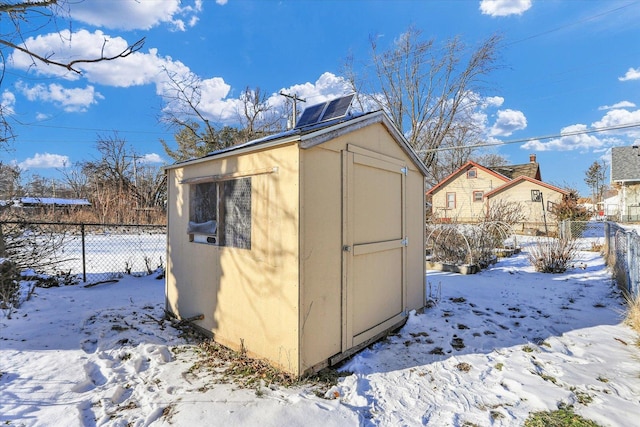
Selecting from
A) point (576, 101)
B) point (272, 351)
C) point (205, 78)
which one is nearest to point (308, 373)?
point (272, 351)

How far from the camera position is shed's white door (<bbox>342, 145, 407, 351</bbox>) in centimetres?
331

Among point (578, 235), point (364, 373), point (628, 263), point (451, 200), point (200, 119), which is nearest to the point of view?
point (364, 373)

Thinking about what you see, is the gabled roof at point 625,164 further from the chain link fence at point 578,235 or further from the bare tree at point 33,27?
the bare tree at point 33,27

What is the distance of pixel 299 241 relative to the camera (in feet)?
9.11

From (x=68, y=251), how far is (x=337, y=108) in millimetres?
8843

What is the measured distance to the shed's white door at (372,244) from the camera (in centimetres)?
331

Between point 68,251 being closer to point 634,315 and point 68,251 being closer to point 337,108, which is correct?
point 337,108

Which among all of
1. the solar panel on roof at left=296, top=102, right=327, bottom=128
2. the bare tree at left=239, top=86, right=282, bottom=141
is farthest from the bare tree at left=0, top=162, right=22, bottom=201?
the bare tree at left=239, top=86, right=282, bottom=141

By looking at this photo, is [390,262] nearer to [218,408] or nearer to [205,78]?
[218,408]

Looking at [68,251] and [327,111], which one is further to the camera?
[68,251]

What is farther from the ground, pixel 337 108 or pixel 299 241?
pixel 337 108

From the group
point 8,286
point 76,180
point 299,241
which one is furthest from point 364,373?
point 76,180

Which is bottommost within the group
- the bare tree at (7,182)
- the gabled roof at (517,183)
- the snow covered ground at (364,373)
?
the snow covered ground at (364,373)

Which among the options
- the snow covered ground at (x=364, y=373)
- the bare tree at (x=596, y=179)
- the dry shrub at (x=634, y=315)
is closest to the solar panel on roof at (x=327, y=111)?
the snow covered ground at (x=364, y=373)
